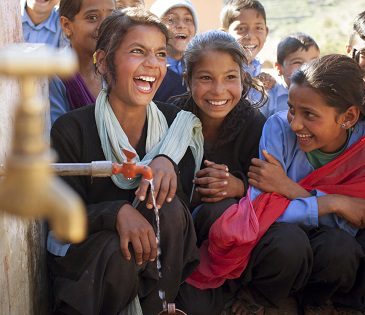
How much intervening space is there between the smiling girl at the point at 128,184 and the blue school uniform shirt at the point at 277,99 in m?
1.20

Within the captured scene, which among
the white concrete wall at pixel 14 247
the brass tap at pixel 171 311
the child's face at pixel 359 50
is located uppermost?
the child's face at pixel 359 50

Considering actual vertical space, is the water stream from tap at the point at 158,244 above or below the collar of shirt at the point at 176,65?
below

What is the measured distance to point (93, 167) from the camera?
1.77 metres

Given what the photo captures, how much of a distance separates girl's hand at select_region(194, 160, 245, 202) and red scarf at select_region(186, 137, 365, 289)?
76mm

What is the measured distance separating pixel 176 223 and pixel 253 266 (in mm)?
476

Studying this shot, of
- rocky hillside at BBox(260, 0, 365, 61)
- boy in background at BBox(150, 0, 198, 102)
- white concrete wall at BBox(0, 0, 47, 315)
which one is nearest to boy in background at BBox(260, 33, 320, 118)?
boy in background at BBox(150, 0, 198, 102)

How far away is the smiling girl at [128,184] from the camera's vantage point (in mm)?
2449

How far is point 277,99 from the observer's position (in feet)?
13.8

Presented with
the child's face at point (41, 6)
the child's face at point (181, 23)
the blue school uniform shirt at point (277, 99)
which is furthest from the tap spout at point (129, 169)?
the child's face at point (41, 6)

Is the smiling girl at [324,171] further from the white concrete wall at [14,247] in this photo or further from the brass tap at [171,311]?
the white concrete wall at [14,247]

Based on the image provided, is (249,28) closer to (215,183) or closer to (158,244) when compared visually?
(215,183)

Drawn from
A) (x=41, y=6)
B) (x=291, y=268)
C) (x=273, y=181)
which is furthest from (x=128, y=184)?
(x=41, y=6)

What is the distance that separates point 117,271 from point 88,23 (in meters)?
1.57

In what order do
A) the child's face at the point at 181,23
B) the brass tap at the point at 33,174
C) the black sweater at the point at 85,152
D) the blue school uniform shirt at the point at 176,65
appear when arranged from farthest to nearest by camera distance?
the child's face at the point at 181,23 → the blue school uniform shirt at the point at 176,65 → the black sweater at the point at 85,152 → the brass tap at the point at 33,174
